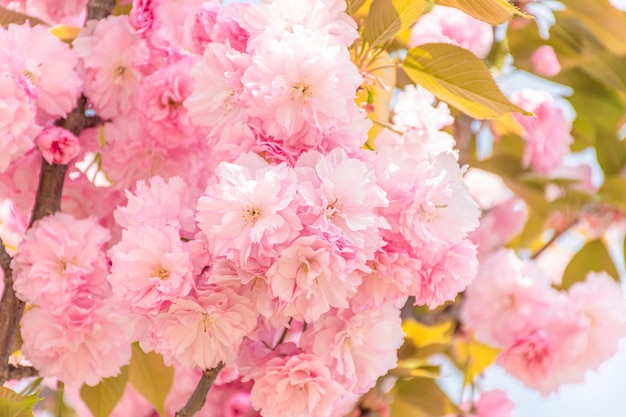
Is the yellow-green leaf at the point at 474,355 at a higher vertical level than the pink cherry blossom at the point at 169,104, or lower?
lower

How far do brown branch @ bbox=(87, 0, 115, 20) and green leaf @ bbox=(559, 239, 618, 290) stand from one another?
85 centimetres

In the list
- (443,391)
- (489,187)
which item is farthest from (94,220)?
(489,187)

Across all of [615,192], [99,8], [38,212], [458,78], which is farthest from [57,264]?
[615,192]

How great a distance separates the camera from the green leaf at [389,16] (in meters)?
0.79

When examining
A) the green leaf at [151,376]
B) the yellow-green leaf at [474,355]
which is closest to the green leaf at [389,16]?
the green leaf at [151,376]

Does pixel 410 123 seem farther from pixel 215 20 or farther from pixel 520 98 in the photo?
pixel 520 98

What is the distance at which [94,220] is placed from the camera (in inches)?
32.9

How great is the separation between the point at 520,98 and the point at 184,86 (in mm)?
623

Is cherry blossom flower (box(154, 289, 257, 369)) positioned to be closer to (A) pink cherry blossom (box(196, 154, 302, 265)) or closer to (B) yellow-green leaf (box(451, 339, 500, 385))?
(A) pink cherry blossom (box(196, 154, 302, 265))

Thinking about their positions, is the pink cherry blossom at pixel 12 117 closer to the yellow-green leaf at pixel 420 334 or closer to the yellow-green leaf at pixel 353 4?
the yellow-green leaf at pixel 353 4

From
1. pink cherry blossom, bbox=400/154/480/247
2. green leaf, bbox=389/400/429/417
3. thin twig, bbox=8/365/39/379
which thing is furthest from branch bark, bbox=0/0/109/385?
green leaf, bbox=389/400/429/417

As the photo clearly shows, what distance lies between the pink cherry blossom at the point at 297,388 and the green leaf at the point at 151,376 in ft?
0.87

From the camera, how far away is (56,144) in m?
0.81

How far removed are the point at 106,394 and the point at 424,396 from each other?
43 cm
